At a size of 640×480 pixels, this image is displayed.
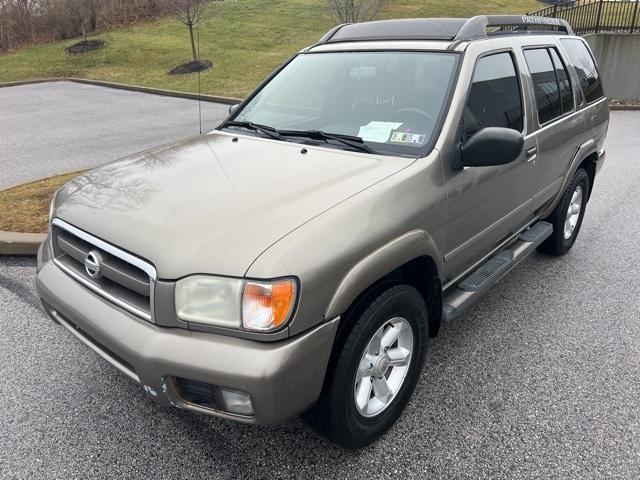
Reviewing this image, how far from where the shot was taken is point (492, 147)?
8.39 feet

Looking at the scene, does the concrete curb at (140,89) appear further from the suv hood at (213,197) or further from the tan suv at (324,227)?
the suv hood at (213,197)

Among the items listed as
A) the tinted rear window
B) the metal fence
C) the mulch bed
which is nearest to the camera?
the tinted rear window

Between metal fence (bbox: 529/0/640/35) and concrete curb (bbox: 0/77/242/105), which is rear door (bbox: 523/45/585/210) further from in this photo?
metal fence (bbox: 529/0/640/35)

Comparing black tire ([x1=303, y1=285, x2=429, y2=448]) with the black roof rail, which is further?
the black roof rail

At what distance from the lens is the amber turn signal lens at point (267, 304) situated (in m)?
1.89

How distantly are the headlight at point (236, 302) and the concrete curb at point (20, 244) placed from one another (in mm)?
3107

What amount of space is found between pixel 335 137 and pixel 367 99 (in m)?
0.37

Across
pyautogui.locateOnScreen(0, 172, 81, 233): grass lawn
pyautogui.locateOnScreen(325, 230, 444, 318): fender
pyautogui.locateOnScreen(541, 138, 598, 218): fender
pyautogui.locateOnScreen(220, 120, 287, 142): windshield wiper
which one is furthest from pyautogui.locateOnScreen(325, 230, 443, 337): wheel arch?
pyautogui.locateOnScreen(0, 172, 81, 233): grass lawn

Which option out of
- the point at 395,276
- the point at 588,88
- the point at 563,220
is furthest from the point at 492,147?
the point at 588,88

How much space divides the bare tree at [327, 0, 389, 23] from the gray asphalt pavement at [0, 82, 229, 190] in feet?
13.6

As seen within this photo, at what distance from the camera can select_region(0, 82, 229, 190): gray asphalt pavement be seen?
305 inches

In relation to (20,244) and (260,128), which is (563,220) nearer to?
(260,128)

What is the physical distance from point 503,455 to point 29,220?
179 inches

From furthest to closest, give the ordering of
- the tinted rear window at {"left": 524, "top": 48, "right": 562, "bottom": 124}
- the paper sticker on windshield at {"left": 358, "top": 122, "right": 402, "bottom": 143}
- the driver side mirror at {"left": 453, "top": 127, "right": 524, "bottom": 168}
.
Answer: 1. the tinted rear window at {"left": 524, "top": 48, "right": 562, "bottom": 124}
2. the paper sticker on windshield at {"left": 358, "top": 122, "right": 402, "bottom": 143}
3. the driver side mirror at {"left": 453, "top": 127, "right": 524, "bottom": 168}
